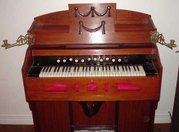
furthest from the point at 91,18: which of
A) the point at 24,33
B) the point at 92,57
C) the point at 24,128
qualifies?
the point at 24,128

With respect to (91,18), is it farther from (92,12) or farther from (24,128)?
(24,128)

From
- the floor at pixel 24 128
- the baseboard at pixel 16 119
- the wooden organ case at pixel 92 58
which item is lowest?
the floor at pixel 24 128

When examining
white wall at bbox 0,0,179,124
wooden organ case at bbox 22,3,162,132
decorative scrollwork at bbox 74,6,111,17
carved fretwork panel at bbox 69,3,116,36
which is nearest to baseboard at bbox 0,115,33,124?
white wall at bbox 0,0,179,124

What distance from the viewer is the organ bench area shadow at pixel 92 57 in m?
1.84

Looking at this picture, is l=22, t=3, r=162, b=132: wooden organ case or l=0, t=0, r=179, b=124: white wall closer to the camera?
l=22, t=3, r=162, b=132: wooden organ case

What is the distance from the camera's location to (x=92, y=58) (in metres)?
1.96

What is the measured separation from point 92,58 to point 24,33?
2.51ft

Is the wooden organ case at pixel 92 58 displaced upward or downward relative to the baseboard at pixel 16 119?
upward

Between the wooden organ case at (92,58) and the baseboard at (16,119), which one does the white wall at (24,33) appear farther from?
the wooden organ case at (92,58)

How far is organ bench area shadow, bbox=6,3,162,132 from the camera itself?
72.6 inches

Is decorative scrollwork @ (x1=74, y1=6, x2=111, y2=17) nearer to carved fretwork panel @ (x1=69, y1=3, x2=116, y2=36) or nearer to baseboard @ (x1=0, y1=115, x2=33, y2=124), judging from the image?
carved fretwork panel @ (x1=69, y1=3, x2=116, y2=36)

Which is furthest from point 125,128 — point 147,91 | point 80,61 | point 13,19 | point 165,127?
point 13,19

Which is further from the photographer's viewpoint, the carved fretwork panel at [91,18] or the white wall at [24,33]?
the white wall at [24,33]

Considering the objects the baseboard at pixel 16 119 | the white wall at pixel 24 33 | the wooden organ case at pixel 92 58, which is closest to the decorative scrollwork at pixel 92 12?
the wooden organ case at pixel 92 58
